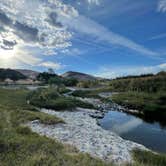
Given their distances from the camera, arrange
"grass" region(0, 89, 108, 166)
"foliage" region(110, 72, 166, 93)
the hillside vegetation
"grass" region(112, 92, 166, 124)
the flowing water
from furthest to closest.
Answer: "foliage" region(110, 72, 166, 93), the hillside vegetation, "grass" region(112, 92, 166, 124), the flowing water, "grass" region(0, 89, 108, 166)

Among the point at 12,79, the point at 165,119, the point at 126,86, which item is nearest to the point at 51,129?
the point at 165,119

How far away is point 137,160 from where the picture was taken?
8062mm

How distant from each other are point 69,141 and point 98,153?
6.73 ft

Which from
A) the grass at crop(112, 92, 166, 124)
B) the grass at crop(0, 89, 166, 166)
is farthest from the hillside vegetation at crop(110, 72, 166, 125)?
the grass at crop(0, 89, 166, 166)

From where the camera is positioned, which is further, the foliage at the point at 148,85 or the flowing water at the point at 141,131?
the foliage at the point at 148,85

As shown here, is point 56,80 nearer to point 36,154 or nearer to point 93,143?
point 93,143

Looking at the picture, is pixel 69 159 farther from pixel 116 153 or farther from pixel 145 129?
pixel 145 129

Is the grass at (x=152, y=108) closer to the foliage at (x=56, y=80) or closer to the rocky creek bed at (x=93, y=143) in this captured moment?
the rocky creek bed at (x=93, y=143)

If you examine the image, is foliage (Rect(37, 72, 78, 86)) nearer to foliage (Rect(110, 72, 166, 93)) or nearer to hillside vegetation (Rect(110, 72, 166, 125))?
hillside vegetation (Rect(110, 72, 166, 125))

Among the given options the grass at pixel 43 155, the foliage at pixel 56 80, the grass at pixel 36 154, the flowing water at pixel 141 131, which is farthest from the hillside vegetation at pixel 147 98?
the foliage at pixel 56 80

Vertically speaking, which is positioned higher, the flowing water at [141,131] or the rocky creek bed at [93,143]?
the rocky creek bed at [93,143]

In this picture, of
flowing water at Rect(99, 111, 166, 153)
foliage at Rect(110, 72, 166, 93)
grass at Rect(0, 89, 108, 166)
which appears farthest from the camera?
foliage at Rect(110, 72, 166, 93)

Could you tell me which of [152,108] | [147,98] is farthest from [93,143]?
[147,98]

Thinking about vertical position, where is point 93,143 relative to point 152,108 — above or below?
below
